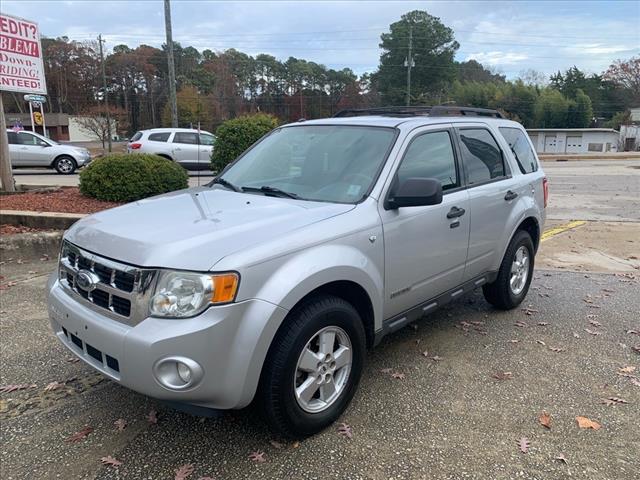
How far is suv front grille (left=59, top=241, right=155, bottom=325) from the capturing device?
2463mm

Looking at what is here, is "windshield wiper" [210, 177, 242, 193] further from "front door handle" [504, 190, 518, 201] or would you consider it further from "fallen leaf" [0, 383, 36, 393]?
"front door handle" [504, 190, 518, 201]

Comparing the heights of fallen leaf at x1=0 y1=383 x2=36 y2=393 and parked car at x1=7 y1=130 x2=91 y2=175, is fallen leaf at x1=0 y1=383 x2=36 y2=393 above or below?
below

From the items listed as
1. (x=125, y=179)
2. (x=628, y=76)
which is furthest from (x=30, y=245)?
(x=628, y=76)

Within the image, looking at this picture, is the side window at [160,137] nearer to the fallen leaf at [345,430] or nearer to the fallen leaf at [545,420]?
the fallen leaf at [345,430]

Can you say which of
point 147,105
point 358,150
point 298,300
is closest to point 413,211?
point 358,150

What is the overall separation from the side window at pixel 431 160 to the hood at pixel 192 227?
71cm

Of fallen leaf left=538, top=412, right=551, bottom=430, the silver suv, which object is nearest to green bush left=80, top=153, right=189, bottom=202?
the silver suv

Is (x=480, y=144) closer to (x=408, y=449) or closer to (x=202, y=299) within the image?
(x=408, y=449)

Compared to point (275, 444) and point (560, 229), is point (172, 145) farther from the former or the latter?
point (275, 444)

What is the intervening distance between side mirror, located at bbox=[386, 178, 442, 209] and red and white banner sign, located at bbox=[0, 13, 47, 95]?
27.8 feet

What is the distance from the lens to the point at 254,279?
2484 mm

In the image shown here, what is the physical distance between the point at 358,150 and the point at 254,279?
151 cm

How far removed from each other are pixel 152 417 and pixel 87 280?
3.22ft

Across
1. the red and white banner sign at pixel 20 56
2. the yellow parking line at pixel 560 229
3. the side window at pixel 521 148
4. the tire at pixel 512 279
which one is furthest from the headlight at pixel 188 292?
the red and white banner sign at pixel 20 56
